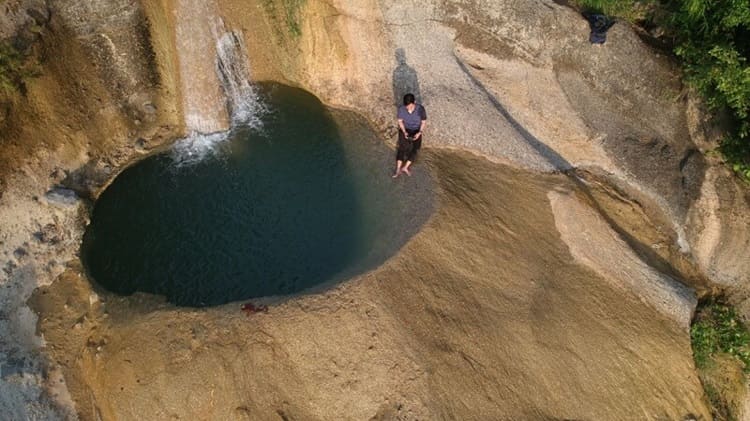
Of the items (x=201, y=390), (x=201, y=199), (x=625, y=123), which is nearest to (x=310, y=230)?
(x=201, y=199)

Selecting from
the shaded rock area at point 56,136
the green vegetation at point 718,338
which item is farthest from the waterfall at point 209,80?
the green vegetation at point 718,338

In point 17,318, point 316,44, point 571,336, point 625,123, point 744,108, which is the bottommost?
point 17,318

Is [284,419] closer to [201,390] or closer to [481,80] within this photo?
[201,390]

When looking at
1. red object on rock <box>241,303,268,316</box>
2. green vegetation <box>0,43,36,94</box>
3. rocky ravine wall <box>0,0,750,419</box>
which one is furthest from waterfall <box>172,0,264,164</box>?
red object on rock <box>241,303,268,316</box>

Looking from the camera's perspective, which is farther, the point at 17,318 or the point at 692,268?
the point at 692,268

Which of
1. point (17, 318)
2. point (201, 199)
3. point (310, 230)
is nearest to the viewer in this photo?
point (17, 318)

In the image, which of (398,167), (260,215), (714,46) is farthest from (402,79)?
(714,46)

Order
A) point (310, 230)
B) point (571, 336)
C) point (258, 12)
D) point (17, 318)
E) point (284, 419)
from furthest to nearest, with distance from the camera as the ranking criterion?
point (258, 12) → point (310, 230) → point (17, 318) → point (571, 336) → point (284, 419)
